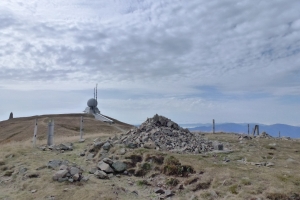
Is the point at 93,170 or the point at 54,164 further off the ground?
the point at 54,164

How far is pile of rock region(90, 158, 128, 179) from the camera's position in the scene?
11091mm

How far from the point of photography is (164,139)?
15.4m

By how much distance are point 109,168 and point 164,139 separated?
15.9ft

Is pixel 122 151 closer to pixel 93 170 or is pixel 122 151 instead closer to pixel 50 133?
pixel 93 170

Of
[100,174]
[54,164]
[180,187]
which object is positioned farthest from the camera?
[54,164]

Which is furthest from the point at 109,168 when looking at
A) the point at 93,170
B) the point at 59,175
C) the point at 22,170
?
the point at 22,170

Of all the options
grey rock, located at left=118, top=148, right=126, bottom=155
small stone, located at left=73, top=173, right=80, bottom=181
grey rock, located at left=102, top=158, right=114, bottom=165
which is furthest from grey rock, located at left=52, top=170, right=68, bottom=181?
grey rock, located at left=118, top=148, right=126, bottom=155

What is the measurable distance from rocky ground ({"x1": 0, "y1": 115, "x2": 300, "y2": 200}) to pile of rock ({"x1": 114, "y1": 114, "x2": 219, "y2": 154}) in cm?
6

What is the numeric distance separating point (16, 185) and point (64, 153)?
180 inches

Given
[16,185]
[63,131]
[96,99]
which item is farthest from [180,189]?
[96,99]

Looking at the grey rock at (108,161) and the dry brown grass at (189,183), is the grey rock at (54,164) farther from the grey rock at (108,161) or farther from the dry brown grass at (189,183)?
the grey rock at (108,161)

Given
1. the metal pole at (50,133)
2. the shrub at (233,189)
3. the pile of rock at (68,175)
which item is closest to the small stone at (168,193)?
the shrub at (233,189)

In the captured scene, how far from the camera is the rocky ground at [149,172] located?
29.4 ft

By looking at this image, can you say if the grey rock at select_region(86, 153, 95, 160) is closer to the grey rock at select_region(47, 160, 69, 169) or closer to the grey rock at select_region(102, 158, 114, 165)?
the grey rock at select_region(47, 160, 69, 169)
